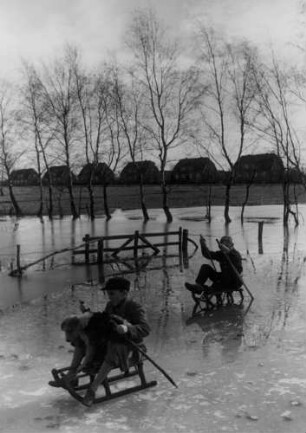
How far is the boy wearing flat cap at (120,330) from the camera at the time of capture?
625 cm

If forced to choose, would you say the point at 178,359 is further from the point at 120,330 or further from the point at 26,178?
the point at 26,178

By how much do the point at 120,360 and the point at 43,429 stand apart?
45.8 inches

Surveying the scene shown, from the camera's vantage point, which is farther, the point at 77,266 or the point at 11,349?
the point at 77,266

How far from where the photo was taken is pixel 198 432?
565 cm

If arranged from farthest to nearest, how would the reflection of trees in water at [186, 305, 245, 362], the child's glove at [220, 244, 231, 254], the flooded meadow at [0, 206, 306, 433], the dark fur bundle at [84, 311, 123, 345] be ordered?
the child's glove at [220, 244, 231, 254] < the reflection of trees in water at [186, 305, 245, 362] < the dark fur bundle at [84, 311, 123, 345] < the flooded meadow at [0, 206, 306, 433]

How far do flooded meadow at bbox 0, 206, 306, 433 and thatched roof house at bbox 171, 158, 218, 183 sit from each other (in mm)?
121200

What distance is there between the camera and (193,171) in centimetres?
14150

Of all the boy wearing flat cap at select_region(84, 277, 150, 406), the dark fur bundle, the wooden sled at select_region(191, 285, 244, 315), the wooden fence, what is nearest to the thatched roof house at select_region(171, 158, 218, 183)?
the wooden fence

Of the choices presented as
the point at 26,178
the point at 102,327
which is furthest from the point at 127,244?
the point at 26,178

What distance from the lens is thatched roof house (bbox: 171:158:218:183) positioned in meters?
137

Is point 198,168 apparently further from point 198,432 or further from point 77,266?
point 198,432

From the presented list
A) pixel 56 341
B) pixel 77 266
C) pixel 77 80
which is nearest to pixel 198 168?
pixel 77 80

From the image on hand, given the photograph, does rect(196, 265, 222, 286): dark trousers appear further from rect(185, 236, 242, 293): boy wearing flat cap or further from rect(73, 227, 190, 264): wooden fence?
rect(73, 227, 190, 264): wooden fence

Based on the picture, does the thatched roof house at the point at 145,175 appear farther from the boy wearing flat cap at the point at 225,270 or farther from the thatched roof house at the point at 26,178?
the boy wearing flat cap at the point at 225,270
